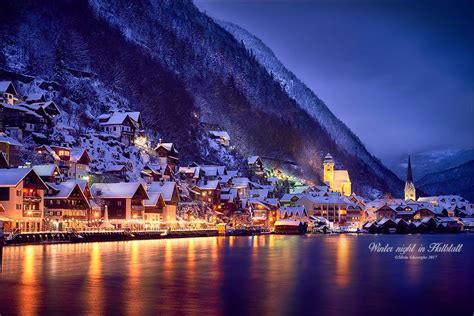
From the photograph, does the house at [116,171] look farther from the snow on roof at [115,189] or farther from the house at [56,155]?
the house at [56,155]

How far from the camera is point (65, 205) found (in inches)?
3706

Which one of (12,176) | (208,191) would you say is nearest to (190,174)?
(208,191)

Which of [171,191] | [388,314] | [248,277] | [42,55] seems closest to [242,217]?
[171,191]

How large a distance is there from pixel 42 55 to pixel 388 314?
135 m

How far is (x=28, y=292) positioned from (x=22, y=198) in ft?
169

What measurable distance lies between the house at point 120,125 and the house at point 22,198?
4788 cm

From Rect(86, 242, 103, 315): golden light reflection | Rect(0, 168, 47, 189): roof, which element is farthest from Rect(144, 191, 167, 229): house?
Rect(86, 242, 103, 315): golden light reflection

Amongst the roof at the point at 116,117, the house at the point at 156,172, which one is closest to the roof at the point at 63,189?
the house at the point at 156,172

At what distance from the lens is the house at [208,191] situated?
147438mm

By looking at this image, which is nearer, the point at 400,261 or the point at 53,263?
the point at 53,263

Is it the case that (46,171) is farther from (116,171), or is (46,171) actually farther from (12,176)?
(116,171)

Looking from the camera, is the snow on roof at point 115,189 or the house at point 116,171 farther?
the house at point 116,171

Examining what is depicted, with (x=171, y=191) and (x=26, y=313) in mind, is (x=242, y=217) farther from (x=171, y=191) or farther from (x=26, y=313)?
(x=26, y=313)

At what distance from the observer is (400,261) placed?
6181 cm
